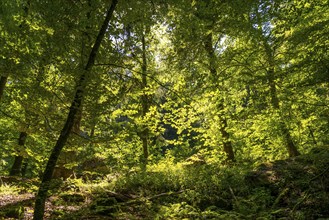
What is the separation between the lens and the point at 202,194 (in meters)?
6.47

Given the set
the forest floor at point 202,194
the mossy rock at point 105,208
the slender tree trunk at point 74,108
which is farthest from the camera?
the forest floor at point 202,194

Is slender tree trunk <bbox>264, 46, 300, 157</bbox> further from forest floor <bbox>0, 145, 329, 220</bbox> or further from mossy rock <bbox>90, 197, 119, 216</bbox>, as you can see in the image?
mossy rock <bbox>90, 197, 119, 216</bbox>

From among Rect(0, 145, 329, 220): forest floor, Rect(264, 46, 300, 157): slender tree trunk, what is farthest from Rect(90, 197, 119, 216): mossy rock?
Rect(264, 46, 300, 157): slender tree trunk

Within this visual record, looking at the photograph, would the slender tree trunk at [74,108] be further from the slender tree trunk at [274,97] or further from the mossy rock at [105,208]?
the slender tree trunk at [274,97]

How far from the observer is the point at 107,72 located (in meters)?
4.70

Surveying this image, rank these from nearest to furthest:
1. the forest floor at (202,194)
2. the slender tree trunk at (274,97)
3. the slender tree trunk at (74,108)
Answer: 1. the slender tree trunk at (74,108)
2. the forest floor at (202,194)
3. the slender tree trunk at (274,97)

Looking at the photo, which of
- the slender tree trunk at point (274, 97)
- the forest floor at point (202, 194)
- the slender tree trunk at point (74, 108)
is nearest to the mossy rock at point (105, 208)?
the forest floor at point (202, 194)

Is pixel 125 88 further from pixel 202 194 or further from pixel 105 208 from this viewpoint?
pixel 202 194

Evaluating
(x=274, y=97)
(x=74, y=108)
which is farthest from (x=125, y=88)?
(x=274, y=97)

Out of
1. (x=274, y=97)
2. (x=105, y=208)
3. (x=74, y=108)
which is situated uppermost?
(x=274, y=97)

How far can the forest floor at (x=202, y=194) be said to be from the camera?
503 centimetres

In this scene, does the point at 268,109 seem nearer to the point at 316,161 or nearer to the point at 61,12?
the point at 316,161

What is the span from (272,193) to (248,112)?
2790mm

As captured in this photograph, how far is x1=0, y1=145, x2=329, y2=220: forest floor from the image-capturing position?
16.5ft
